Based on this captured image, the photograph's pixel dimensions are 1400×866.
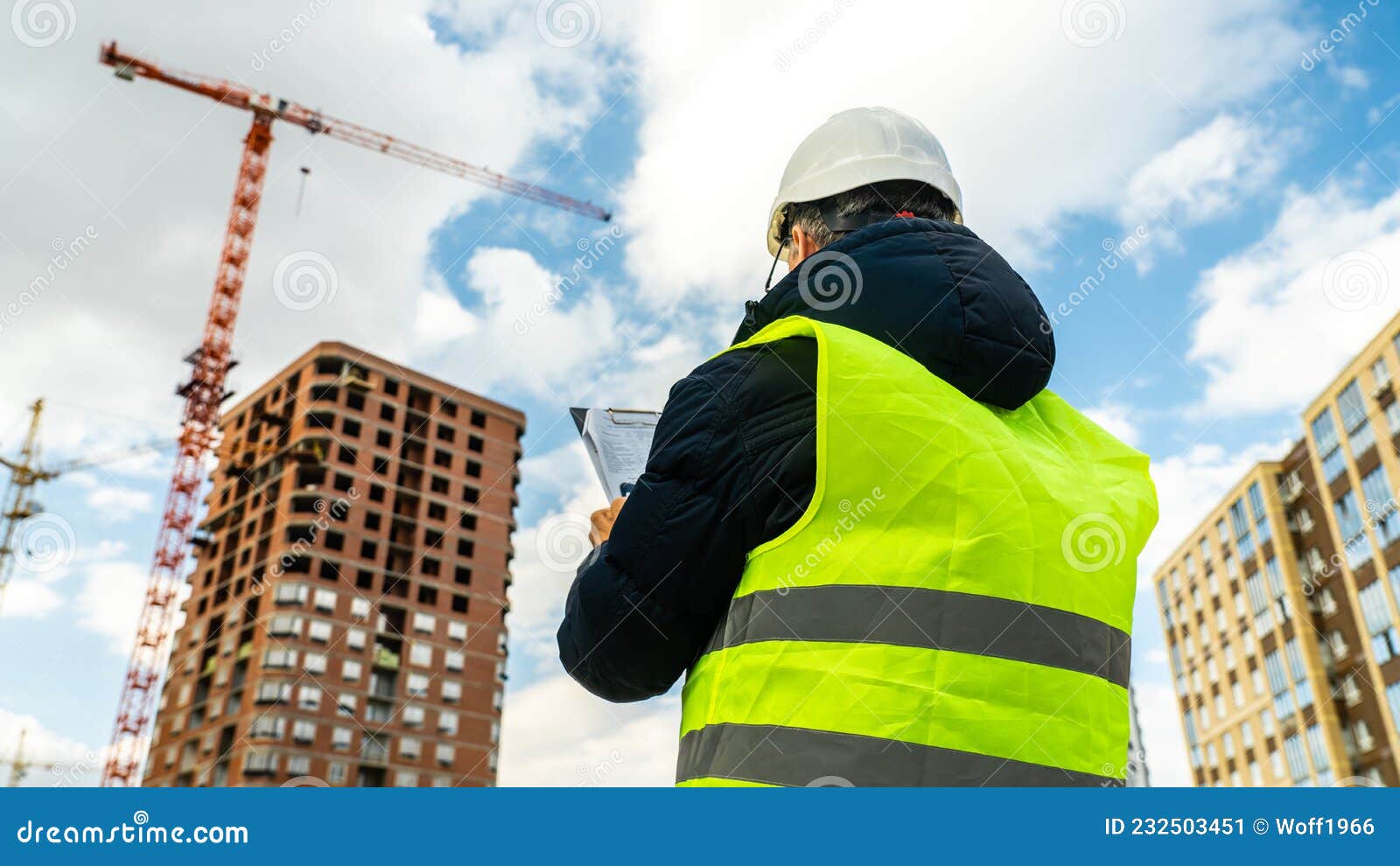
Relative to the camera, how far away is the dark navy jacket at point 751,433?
158 cm

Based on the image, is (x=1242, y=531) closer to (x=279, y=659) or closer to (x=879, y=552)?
(x=279, y=659)

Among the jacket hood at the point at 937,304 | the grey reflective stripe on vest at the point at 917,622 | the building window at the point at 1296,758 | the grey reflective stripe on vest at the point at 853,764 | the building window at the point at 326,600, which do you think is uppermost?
the building window at the point at 326,600

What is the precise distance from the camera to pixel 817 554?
4.86 ft

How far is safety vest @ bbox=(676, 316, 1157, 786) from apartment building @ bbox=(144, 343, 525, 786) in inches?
2385

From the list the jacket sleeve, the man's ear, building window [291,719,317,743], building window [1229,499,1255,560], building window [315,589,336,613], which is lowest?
the jacket sleeve

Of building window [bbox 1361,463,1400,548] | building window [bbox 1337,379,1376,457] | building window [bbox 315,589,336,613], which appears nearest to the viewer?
building window [bbox 1361,463,1400,548]

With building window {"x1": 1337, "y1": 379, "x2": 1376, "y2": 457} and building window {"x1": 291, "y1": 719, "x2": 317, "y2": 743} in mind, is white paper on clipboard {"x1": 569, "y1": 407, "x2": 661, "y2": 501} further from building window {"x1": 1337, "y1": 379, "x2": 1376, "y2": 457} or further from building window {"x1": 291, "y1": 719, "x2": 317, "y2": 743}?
building window {"x1": 291, "y1": 719, "x2": 317, "y2": 743}

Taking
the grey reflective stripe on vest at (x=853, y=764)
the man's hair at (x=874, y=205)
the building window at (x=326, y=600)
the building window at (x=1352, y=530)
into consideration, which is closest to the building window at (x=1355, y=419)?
the building window at (x=1352, y=530)

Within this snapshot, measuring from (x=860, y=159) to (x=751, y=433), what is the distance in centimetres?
118

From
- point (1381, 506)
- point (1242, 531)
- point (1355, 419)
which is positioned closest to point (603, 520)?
point (1381, 506)

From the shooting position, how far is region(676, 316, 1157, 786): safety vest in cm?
138

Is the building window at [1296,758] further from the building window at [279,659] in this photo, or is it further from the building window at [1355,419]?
the building window at [279,659]

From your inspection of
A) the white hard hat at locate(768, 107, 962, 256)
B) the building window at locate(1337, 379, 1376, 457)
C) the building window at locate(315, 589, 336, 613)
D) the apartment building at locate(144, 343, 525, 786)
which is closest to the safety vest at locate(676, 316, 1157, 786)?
the white hard hat at locate(768, 107, 962, 256)

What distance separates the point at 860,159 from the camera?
2.49 metres
